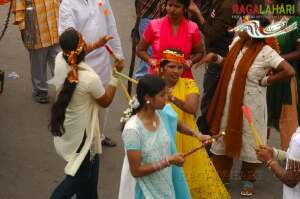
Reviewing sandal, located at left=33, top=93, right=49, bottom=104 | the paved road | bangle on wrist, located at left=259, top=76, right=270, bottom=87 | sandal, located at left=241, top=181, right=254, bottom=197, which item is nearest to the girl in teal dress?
bangle on wrist, located at left=259, top=76, right=270, bottom=87

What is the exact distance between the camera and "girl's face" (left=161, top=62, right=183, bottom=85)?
4.50 m

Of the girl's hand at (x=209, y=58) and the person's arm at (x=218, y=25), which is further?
the person's arm at (x=218, y=25)

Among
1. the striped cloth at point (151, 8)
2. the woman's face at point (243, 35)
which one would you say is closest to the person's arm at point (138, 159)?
the woman's face at point (243, 35)

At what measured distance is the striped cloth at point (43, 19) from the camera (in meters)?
6.72

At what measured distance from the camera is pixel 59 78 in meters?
4.27

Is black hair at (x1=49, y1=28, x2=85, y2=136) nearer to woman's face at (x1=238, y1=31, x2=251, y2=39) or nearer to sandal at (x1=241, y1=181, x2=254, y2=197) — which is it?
woman's face at (x1=238, y1=31, x2=251, y2=39)

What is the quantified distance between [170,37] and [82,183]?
1.44 metres

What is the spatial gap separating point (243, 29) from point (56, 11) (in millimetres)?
2505

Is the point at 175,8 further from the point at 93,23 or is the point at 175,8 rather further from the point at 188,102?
the point at 188,102

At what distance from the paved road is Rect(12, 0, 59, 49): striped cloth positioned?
76 centimetres

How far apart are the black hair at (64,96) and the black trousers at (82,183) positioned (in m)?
0.31

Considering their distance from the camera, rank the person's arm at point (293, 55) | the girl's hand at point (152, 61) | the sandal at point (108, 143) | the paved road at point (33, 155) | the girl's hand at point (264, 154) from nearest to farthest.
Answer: the girl's hand at point (264, 154), the girl's hand at point (152, 61), the paved road at point (33, 155), the person's arm at point (293, 55), the sandal at point (108, 143)

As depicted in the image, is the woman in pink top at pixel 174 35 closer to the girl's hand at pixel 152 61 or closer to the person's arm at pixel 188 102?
the girl's hand at pixel 152 61

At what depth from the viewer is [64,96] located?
4176mm
